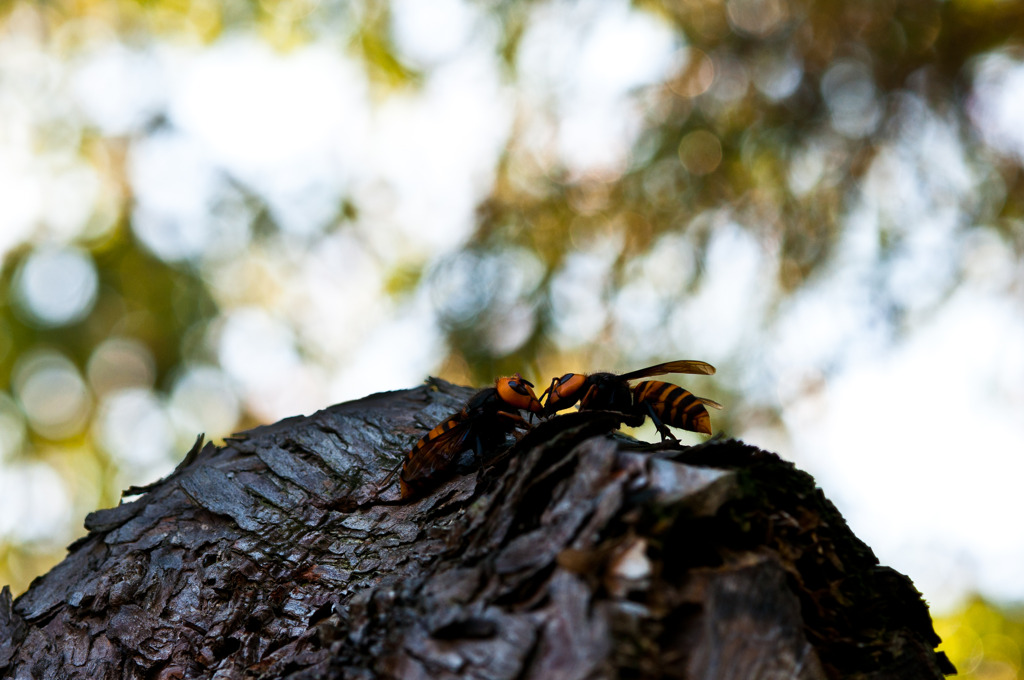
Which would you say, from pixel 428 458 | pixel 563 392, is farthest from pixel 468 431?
pixel 563 392

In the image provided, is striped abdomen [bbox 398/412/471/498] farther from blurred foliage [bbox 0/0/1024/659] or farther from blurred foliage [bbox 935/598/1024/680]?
blurred foliage [bbox 935/598/1024/680]

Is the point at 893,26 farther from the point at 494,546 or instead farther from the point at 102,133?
the point at 102,133

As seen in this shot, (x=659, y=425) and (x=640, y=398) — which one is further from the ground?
(x=640, y=398)

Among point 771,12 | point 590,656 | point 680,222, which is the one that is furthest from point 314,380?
point 590,656

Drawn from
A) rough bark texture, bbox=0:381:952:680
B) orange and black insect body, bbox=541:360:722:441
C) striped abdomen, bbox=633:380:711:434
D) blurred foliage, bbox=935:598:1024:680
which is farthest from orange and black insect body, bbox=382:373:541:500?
blurred foliage, bbox=935:598:1024:680

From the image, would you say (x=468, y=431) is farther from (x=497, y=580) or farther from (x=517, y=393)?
(x=497, y=580)

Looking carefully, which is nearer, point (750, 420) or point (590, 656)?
point (590, 656)

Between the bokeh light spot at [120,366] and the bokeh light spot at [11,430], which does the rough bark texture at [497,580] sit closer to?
the bokeh light spot at [120,366]

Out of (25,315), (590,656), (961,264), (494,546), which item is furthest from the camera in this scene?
(25,315)

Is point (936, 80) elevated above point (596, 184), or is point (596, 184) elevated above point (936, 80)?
point (936, 80)
